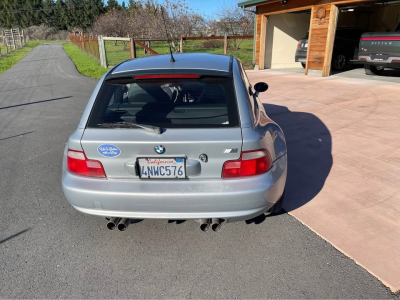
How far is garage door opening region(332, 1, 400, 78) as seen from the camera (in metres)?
10.5

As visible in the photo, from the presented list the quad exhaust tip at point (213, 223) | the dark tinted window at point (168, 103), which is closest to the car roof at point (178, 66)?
the dark tinted window at point (168, 103)

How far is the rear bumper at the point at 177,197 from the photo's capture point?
2.34 m

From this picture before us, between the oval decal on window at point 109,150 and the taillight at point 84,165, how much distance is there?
103 millimetres

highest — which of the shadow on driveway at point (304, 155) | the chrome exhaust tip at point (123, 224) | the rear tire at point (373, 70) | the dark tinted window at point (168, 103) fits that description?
the dark tinted window at point (168, 103)

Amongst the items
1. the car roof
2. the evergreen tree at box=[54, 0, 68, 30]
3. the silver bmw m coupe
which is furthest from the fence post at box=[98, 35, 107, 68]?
the evergreen tree at box=[54, 0, 68, 30]

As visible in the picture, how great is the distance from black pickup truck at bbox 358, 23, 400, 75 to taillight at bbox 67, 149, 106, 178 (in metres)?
9.87

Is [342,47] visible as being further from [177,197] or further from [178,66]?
[177,197]

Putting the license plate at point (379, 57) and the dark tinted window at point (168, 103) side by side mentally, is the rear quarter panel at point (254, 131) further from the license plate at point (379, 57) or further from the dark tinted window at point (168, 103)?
the license plate at point (379, 57)

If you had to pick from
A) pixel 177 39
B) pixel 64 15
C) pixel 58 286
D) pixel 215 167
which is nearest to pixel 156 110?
pixel 215 167

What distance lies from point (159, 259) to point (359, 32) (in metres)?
14.1

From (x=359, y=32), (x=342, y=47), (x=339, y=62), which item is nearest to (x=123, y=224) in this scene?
(x=339, y=62)

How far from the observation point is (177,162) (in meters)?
2.36

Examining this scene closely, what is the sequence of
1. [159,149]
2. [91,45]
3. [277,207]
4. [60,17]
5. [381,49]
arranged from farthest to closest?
[60,17], [91,45], [381,49], [277,207], [159,149]

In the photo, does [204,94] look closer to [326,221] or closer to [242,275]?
[242,275]
